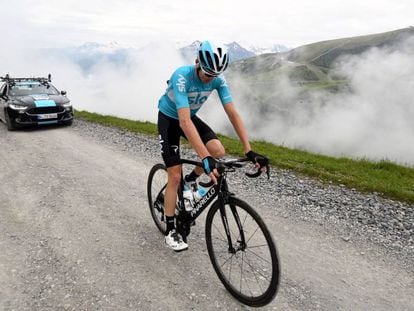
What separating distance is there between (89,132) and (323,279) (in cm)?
1337

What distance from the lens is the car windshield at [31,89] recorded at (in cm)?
1723

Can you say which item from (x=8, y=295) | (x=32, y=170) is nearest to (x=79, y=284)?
(x=8, y=295)

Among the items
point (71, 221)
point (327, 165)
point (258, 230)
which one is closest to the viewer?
point (258, 230)

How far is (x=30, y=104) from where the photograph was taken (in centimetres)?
1595

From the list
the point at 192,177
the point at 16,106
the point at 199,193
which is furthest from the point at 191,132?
the point at 16,106

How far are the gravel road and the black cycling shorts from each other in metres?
1.66

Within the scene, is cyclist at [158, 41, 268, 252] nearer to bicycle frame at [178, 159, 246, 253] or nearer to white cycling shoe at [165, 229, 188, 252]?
white cycling shoe at [165, 229, 188, 252]

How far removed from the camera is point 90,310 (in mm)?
4281

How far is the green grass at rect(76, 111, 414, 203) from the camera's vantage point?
895cm

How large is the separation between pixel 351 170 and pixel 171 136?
776cm

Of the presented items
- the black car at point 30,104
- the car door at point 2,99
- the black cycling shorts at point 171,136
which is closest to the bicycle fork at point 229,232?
the black cycling shorts at point 171,136

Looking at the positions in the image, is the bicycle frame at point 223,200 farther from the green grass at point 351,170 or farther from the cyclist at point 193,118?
the green grass at point 351,170

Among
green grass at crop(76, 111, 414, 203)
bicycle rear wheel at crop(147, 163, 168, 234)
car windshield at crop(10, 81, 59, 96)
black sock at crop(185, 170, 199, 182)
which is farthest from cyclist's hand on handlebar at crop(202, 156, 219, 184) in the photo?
car windshield at crop(10, 81, 59, 96)

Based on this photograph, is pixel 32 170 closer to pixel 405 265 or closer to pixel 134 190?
pixel 134 190
